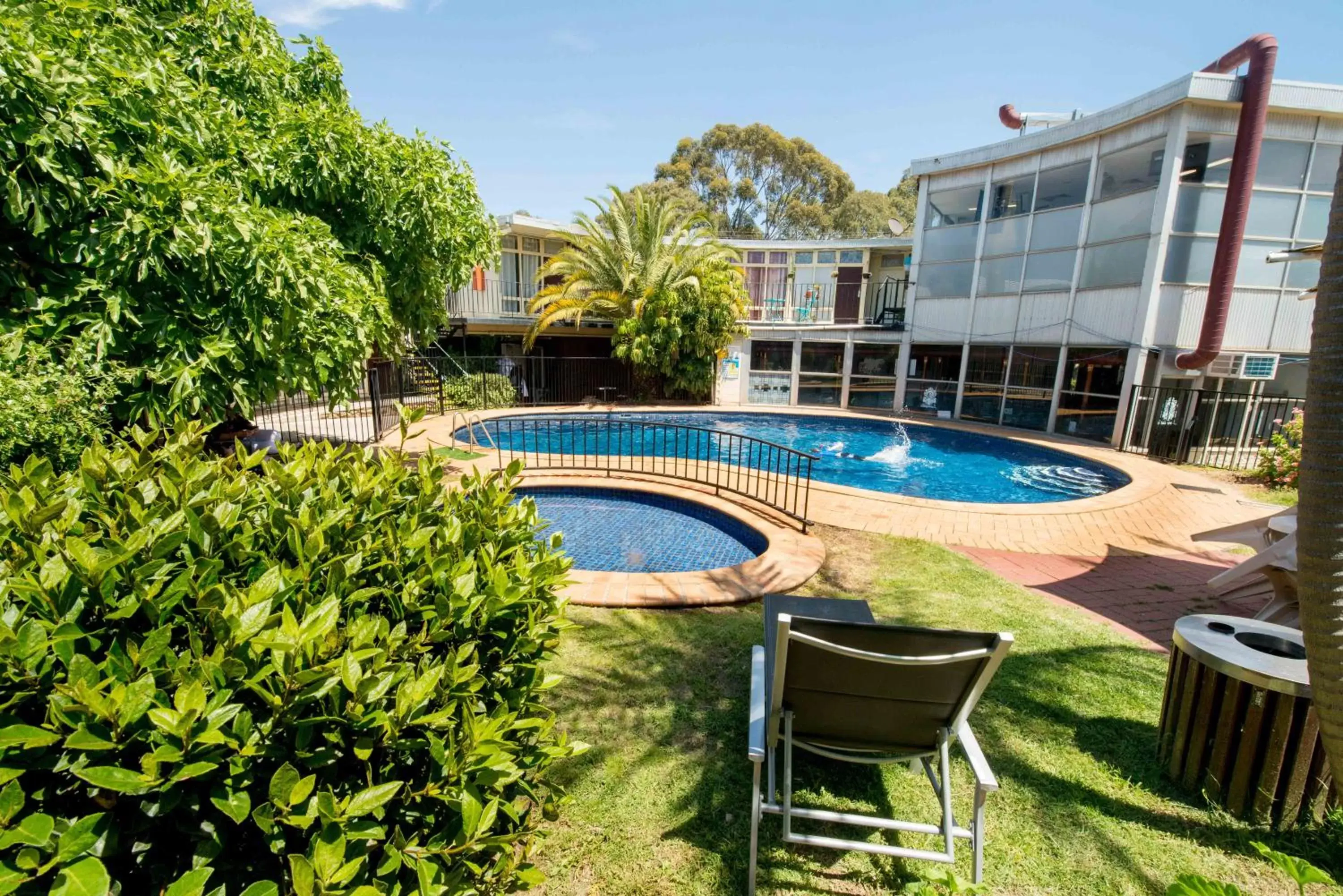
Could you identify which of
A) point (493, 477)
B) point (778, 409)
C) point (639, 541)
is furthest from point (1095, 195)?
point (493, 477)

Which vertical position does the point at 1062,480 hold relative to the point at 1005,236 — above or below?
below

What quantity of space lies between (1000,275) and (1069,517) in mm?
9748

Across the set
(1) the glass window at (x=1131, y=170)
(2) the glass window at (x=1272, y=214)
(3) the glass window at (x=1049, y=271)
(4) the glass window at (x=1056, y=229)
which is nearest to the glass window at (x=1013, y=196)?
(4) the glass window at (x=1056, y=229)

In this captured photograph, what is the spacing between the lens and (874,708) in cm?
229

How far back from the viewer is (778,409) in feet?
56.0

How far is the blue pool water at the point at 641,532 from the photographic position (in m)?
6.47

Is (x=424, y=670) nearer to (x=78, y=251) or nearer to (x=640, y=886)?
(x=640, y=886)

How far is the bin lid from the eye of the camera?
7.40 feet

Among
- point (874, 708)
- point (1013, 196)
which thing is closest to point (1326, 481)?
point (874, 708)

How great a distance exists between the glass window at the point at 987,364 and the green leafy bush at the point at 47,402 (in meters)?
16.6

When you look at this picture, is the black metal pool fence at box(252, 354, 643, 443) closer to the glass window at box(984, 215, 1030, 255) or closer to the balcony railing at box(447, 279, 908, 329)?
the balcony railing at box(447, 279, 908, 329)

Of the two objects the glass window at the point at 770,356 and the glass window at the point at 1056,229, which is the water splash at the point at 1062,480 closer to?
the glass window at the point at 1056,229

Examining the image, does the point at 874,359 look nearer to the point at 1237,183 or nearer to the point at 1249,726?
the point at 1237,183

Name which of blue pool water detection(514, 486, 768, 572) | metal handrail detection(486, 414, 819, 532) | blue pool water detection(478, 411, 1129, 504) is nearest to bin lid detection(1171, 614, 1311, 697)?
metal handrail detection(486, 414, 819, 532)
